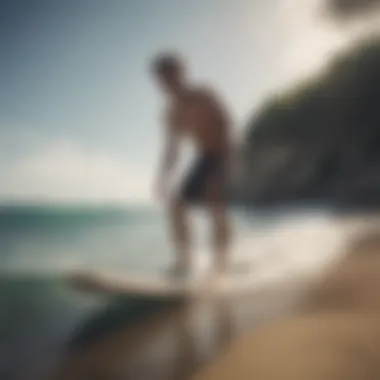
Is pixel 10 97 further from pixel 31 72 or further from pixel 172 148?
pixel 172 148

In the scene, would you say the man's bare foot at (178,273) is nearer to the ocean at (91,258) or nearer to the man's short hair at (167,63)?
the ocean at (91,258)

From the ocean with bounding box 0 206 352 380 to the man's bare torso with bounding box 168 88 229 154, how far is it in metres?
0.12

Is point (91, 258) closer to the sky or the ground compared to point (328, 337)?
closer to the sky

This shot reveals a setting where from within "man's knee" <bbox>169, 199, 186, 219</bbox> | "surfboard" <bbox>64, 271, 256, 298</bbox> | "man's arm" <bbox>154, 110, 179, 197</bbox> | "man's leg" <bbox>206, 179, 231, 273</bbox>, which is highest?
"man's arm" <bbox>154, 110, 179, 197</bbox>

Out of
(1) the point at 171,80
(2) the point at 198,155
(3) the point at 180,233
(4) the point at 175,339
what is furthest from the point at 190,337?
(1) the point at 171,80

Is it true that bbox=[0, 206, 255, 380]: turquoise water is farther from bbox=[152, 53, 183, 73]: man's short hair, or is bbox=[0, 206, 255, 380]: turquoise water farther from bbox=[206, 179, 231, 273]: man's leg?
bbox=[152, 53, 183, 73]: man's short hair

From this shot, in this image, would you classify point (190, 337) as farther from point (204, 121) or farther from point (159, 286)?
point (204, 121)

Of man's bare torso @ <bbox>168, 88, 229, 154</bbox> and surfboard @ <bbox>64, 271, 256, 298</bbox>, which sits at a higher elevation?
man's bare torso @ <bbox>168, 88, 229, 154</bbox>

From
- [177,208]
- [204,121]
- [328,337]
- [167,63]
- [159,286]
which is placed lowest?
[328,337]

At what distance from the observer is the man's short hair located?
109cm

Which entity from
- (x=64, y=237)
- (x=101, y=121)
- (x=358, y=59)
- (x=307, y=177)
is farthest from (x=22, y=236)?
→ (x=358, y=59)

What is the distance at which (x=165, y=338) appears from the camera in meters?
1.05

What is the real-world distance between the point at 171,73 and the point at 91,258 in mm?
344

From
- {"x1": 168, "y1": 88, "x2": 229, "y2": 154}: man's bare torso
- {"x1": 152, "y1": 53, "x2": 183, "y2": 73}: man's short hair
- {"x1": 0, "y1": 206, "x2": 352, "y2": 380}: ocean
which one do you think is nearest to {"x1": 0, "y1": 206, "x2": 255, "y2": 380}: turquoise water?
{"x1": 0, "y1": 206, "x2": 352, "y2": 380}: ocean
